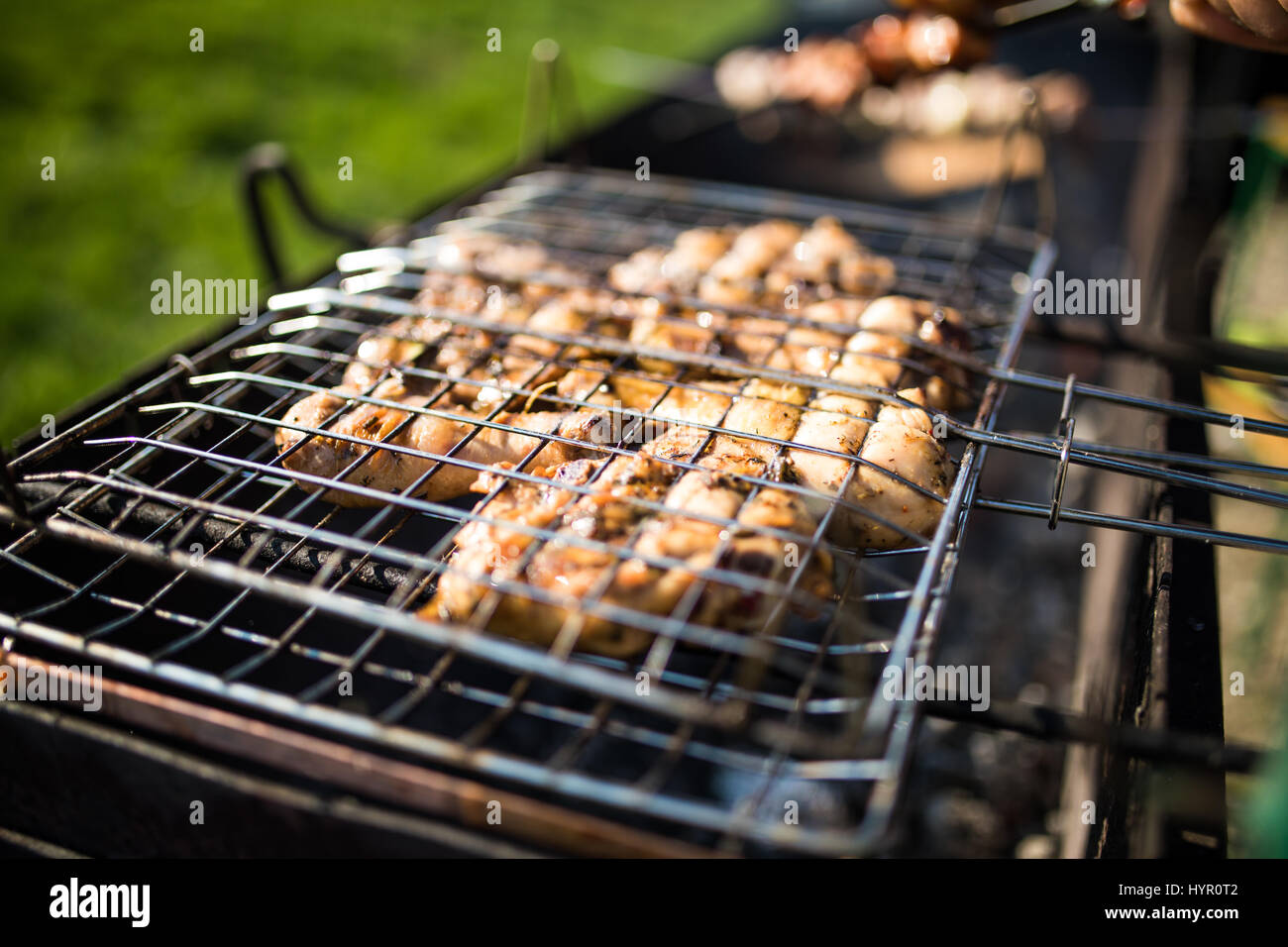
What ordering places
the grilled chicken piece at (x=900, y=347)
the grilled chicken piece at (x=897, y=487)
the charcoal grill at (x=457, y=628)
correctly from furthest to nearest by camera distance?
1. the grilled chicken piece at (x=900, y=347)
2. the grilled chicken piece at (x=897, y=487)
3. the charcoal grill at (x=457, y=628)

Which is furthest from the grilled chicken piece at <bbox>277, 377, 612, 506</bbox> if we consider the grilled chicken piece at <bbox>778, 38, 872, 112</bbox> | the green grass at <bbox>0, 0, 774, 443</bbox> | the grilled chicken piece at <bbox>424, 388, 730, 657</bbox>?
the grilled chicken piece at <bbox>778, 38, 872, 112</bbox>

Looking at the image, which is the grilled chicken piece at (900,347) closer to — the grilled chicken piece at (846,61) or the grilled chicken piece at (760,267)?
the grilled chicken piece at (760,267)

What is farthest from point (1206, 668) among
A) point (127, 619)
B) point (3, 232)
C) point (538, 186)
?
point (3, 232)

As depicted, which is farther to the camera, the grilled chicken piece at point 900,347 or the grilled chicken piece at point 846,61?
the grilled chicken piece at point 846,61

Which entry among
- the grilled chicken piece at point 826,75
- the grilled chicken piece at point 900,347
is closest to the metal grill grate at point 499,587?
the grilled chicken piece at point 900,347

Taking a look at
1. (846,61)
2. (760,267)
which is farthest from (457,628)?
(846,61)

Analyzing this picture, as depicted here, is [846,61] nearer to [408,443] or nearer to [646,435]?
[646,435]
